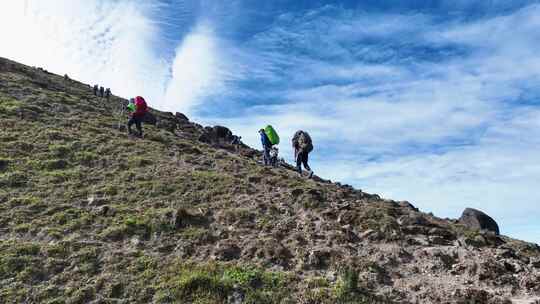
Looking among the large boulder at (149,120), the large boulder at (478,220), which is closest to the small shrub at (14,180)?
the large boulder at (149,120)

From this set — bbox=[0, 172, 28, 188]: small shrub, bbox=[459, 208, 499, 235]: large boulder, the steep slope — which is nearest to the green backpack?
the steep slope

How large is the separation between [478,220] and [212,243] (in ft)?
48.6

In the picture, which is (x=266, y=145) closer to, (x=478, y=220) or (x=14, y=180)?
(x=478, y=220)

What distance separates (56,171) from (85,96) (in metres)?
21.1

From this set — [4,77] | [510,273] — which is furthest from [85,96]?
[510,273]

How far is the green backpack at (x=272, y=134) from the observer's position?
22984mm

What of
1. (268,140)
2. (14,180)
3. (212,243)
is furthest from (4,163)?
(268,140)

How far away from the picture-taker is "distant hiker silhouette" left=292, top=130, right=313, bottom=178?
803 inches

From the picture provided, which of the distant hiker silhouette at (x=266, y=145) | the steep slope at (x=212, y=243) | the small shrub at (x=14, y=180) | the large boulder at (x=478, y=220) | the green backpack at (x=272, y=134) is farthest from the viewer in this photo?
the distant hiker silhouette at (x=266, y=145)

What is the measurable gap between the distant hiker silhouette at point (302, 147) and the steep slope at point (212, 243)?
2255 mm

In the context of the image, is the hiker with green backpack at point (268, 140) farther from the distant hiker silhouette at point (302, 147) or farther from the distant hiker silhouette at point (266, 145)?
the distant hiker silhouette at point (302, 147)

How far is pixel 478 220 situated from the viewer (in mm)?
21969

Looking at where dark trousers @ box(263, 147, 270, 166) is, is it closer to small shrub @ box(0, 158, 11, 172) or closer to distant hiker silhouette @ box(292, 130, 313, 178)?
distant hiker silhouette @ box(292, 130, 313, 178)

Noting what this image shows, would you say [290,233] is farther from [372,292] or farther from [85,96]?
[85,96]
